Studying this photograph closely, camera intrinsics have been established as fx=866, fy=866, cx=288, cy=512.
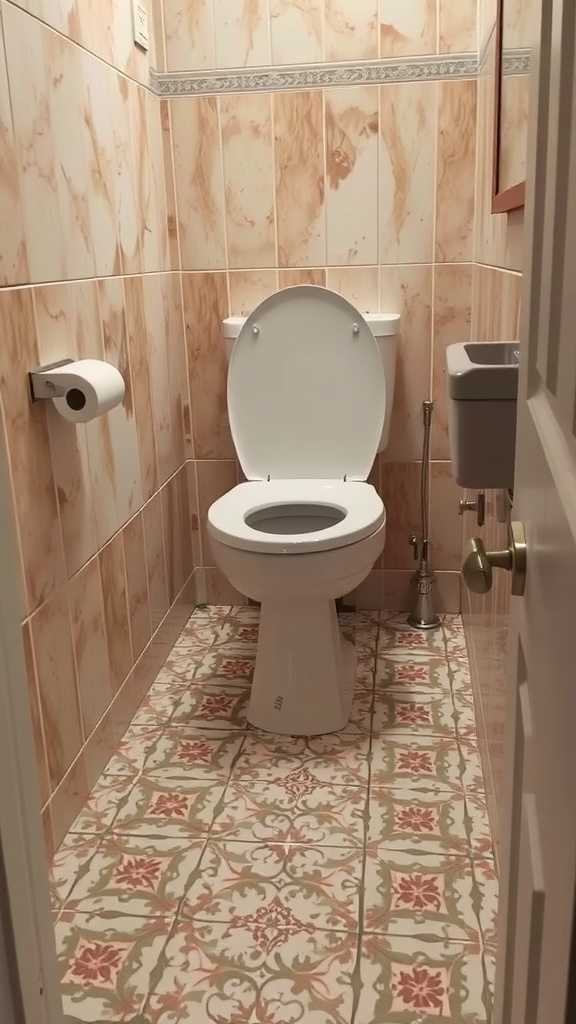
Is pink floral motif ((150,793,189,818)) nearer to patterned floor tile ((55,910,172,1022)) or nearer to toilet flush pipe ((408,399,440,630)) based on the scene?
patterned floor tile ((55,910,172,1022))

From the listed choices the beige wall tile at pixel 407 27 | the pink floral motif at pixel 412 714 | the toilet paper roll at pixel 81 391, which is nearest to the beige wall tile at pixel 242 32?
the beige wall tile at pixel 407 27

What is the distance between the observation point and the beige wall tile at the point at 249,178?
7.01 ft

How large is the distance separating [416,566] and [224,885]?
3.89ft

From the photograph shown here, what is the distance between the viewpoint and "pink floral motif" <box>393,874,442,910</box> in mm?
1364

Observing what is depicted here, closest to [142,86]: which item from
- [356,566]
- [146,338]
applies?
[146,338]

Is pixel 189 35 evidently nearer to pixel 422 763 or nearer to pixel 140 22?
pixel 140 22

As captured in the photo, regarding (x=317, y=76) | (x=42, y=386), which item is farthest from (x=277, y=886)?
(x=317, y=76)

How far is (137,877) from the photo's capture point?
145 cm

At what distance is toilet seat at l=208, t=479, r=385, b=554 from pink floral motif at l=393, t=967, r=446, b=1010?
0.74m

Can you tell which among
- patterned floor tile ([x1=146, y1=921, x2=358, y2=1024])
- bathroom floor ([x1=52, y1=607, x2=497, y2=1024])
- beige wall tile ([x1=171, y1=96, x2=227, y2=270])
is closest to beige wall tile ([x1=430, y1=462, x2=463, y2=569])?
bathroom floor ([x1=52, y1=607, x2=497, y2=1024])

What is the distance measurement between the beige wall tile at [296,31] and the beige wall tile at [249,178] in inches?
4.3

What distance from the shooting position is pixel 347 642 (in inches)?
87.4

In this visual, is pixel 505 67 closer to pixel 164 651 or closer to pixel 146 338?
pixel 146 338

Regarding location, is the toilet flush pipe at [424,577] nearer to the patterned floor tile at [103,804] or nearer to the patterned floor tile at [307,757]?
the patterned floor tile at [307,757]
